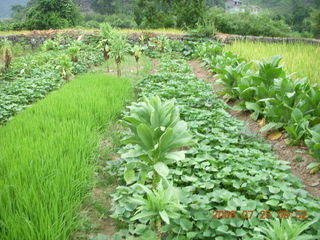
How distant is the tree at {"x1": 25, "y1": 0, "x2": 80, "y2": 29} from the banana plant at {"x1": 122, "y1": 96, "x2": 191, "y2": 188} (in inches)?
862

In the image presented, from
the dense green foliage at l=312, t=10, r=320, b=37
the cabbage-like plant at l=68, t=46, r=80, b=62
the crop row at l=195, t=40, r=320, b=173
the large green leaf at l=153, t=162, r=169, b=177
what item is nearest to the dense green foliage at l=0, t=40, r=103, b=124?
the cabbage-like plant at l=68, t=46, r=80, b=62

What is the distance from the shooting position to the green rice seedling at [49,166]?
1794mm

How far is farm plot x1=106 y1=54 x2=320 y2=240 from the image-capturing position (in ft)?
5.96

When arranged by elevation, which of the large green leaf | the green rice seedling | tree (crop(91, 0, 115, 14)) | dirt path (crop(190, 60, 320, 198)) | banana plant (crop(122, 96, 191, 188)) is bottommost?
dirt path (crop(190, 60, 320, 198))

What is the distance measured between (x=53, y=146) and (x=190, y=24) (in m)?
15.0

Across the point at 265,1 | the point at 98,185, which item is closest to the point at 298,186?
the point at 98,185

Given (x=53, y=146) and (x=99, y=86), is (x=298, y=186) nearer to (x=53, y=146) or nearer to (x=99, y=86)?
(x=53, y=146)

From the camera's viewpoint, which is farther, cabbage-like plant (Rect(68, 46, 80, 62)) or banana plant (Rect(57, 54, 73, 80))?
cabbage-like plant (Rect(68, 46, 80, 62))

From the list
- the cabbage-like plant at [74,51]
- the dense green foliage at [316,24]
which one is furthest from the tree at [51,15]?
the dense green foliage at [316,24]

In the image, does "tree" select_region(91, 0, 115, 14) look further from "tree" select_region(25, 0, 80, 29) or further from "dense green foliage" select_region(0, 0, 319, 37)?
"tree" select_region(25, 0, 80, 29)

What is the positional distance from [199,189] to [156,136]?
1.99ft
